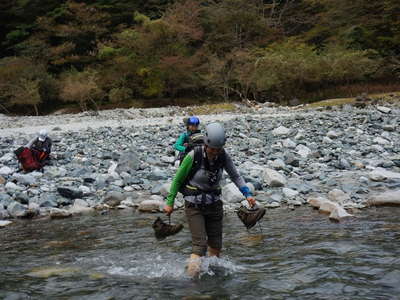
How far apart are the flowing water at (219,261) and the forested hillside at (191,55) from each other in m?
33.0

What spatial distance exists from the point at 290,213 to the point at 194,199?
11.3 feet

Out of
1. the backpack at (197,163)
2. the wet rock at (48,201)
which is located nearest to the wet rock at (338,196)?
the backpack at (197,163)

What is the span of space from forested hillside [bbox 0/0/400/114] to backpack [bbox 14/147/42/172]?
29.9 meters

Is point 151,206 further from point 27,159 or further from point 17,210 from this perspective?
point 27,159

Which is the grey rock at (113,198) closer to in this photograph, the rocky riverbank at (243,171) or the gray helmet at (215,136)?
the rocky riverbank at (243,171)

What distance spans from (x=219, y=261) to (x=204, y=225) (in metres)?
0.55

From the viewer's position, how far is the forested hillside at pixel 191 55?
39.9m

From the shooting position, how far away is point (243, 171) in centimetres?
1065

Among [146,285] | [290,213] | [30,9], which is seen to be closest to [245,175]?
[290,213]

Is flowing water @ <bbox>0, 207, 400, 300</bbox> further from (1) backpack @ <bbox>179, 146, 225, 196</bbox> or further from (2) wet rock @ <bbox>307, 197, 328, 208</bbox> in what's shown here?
(1) backpack @ <bbox>179, 146, 225, 196</bbox>

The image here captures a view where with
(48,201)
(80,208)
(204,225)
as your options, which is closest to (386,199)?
(204,225)

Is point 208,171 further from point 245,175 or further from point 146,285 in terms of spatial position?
point 245,175

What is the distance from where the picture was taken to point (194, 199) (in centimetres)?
499

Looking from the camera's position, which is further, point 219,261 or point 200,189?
point 219,261
